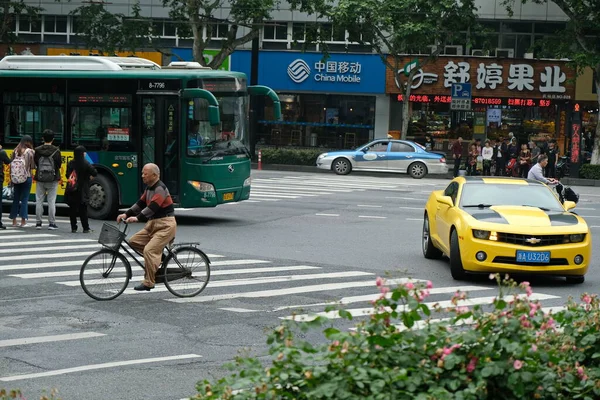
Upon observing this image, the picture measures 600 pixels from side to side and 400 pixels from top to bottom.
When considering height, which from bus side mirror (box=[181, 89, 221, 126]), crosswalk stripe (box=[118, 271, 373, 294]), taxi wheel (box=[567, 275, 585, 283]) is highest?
bus side mirror (box=[181, 89, 221, 126])

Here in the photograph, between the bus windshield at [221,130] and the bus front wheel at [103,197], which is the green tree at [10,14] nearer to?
the bus front wheel at [103,197]

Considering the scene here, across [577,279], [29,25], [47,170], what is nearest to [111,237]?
[577,279]

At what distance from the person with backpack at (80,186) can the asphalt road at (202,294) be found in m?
0.43

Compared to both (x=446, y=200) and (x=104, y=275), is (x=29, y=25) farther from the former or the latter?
(x=104, y=275)

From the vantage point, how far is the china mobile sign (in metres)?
50.8

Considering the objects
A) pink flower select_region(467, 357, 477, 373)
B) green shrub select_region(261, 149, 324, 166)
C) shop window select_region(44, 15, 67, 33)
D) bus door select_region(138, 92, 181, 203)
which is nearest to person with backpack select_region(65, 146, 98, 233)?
bus door select_region(138, 92, 181, 203)

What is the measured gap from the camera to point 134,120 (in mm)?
22672

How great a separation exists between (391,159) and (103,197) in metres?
19.3

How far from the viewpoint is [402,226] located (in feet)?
75.2

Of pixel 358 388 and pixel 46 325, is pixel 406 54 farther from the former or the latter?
pixel 358 388

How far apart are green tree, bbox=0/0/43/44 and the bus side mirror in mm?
29643

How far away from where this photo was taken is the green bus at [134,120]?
22156mm

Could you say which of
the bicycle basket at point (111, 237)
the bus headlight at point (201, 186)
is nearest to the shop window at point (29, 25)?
the bus headlight at point (201, 186)

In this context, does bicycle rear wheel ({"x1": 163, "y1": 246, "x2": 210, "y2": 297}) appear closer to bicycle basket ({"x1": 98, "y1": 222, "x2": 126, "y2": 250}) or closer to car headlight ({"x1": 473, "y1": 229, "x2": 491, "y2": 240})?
bicycle basket ({"x1": 98, "y1": 222, "x2": 126, "y2": 250})
